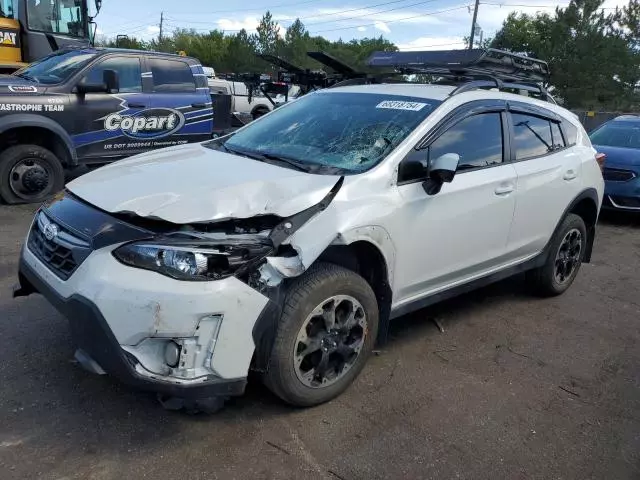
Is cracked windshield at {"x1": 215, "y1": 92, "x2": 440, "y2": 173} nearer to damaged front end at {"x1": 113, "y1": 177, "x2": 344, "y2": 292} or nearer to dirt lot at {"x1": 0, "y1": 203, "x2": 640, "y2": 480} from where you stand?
damaged front end at {"x1": 113, "y1": 177, "x2": 344, "y2": 292}

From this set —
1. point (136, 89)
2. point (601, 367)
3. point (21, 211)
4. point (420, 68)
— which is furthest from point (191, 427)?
point (136, 89)

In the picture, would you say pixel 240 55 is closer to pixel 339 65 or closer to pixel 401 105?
pixel 339 65

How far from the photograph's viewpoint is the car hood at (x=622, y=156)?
29.0 feet

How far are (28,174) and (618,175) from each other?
27.5 ft

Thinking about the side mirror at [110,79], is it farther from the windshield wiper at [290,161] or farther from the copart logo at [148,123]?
the windshield wiper at [290,161]

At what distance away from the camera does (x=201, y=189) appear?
2.99 meters

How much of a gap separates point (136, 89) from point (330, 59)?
137 inches

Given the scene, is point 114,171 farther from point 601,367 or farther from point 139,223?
point 601,367

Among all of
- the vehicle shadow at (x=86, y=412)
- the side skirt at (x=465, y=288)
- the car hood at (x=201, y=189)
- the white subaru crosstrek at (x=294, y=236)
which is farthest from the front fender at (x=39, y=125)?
the side skirt at (x=465, y=288)

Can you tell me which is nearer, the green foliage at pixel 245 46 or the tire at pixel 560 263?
the tire at pixel 560 263

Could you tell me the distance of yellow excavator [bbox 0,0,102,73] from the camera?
1012cm

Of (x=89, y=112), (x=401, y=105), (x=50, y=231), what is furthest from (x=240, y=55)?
(x=50, y=231)

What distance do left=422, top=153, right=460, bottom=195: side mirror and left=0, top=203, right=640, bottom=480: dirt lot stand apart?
46.6 inches

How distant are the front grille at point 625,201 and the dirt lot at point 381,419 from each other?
5.02 m
